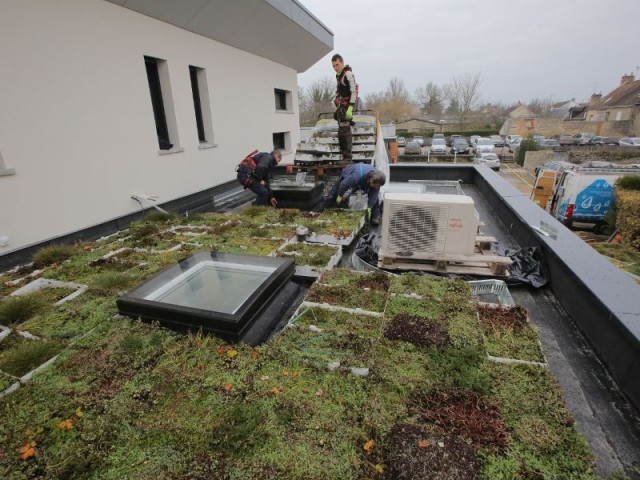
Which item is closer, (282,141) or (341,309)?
(341,309)

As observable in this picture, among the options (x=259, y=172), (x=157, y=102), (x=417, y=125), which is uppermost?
(x=157, y=102)

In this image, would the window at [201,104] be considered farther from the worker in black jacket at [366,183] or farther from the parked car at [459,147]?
the parked car at [459,147]

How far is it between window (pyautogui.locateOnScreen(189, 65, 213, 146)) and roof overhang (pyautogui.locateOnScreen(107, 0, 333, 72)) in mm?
978

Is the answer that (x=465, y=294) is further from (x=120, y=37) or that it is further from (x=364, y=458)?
(x=120, y=37)

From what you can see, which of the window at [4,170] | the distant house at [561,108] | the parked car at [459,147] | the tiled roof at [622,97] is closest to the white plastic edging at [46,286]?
the window at [4,170]

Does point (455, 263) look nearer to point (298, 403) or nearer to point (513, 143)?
point (298, 403)

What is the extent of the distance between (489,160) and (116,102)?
1121 inches

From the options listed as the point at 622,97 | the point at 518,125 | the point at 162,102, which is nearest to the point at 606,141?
the point at 518,125

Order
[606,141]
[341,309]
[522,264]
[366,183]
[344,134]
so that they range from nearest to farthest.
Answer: [341,309] < [522,264] < [366,183] < [344,134] < [606,141]

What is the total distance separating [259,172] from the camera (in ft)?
23.5

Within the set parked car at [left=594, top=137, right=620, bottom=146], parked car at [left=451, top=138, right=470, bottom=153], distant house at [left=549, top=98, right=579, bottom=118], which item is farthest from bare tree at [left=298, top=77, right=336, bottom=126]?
distant house at [left=549, top=98, right=579, bottom=118]

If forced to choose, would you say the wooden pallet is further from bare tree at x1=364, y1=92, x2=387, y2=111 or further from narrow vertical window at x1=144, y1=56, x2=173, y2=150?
bare tree at x1=364, y1=92, x2=387, y2=111

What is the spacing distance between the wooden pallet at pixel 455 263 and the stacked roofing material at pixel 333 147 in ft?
15.7

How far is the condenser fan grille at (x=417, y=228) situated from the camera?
399 cm
